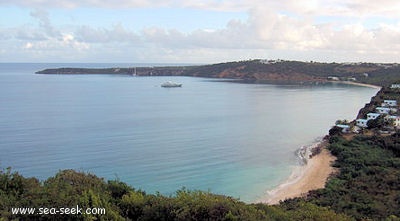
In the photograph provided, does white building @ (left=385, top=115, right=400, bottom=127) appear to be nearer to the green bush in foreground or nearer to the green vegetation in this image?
the green vegetation

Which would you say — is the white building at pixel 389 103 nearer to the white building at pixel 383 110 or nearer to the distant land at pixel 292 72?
the white building at pixel 383 110

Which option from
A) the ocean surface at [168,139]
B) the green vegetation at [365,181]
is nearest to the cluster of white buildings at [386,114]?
the ocean surface at [168,139]

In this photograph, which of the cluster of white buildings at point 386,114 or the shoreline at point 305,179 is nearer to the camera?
the shoreline at point 305,179

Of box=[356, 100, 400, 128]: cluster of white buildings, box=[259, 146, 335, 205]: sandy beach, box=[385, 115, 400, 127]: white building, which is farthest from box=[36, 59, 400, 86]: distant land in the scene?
box=[259, 146, 335, 205]: sandy beach

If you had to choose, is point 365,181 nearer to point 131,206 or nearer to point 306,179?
point 306,179

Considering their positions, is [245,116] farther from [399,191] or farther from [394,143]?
[399,191]

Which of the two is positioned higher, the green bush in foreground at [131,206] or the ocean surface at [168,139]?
the green bush in foreground at [131,206]
